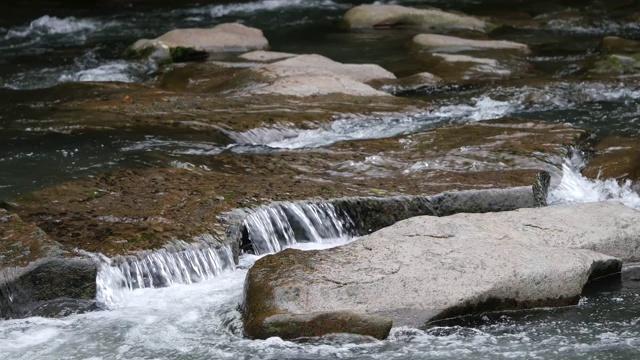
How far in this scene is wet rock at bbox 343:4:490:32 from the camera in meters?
16.0

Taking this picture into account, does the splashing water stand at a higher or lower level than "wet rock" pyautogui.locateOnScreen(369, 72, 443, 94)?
lower

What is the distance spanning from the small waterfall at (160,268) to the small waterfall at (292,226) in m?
0.33

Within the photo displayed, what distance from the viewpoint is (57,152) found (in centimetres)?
835

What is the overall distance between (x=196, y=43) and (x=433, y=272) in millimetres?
8989

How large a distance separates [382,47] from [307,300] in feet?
31.4

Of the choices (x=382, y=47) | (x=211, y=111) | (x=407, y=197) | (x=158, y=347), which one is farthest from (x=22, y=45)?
(x=158, y=347)

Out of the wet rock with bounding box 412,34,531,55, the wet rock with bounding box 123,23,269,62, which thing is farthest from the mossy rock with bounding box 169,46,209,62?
the wet rock with bounding box 412,34,531,55

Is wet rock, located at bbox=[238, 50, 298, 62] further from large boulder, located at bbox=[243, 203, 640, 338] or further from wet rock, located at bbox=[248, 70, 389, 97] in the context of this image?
large boulder, located at bbox=[243, 203, 640, 338]

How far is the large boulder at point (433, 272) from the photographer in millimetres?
5277

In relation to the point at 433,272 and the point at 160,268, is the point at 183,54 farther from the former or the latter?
the point at 433,272

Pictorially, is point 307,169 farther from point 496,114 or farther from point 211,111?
point 496,114

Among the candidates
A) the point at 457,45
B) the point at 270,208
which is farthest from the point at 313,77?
the point at 270,208

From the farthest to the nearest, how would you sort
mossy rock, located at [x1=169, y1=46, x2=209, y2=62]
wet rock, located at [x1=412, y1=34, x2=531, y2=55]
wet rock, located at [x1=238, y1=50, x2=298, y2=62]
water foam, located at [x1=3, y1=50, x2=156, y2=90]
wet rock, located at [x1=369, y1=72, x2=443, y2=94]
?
wet rock, located at [x1=412, y1=34, x2=531, y2=55], mossy rock, located at [x1=169, y1=46, x2=209, y2=62], wet rock, located at [x1=238, y1=50, x2=298, y2=62], water foam, located at [x1=3, y1=50, x2=156, y2=90], wet rock, located at [x1=369, y1=72, x2=443, y2=94]

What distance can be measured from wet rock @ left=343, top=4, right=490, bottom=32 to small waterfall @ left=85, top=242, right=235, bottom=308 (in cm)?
1060
